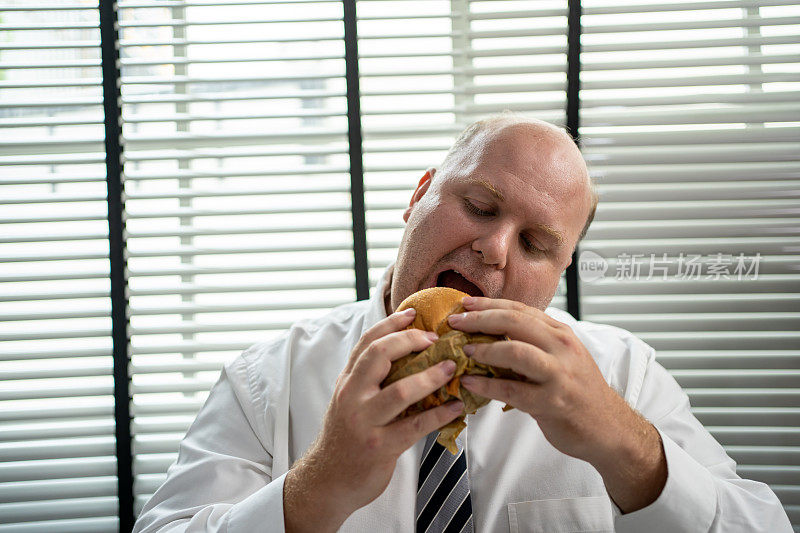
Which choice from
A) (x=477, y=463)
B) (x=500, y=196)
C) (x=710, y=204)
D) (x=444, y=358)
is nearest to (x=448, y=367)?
(x=444, y=358)

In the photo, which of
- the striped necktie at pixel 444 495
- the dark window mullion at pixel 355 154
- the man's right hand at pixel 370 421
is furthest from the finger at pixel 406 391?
the dark window mullion at pixel 355 154

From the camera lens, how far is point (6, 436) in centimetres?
264

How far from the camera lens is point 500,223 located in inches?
61.7

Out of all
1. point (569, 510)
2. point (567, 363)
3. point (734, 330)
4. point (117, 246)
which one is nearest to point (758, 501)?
point (569, 510)

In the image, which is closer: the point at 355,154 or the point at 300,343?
the point at 300,343

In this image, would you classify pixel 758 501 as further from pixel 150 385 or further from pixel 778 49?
pixel 150 385

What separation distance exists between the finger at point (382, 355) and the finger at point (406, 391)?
34mm

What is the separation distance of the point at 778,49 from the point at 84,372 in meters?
3.35

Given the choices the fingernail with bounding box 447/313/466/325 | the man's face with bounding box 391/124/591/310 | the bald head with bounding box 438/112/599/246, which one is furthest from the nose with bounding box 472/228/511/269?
the fingernail with bounding box 447/313/466/325

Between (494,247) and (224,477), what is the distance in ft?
3.07

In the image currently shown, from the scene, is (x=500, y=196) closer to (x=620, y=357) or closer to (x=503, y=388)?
(x=503, y=388)

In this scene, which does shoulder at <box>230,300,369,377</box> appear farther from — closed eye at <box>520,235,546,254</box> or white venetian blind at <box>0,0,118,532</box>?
white venetian blind at <box>0,0,118,532</box>

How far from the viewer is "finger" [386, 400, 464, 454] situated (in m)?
1.12
